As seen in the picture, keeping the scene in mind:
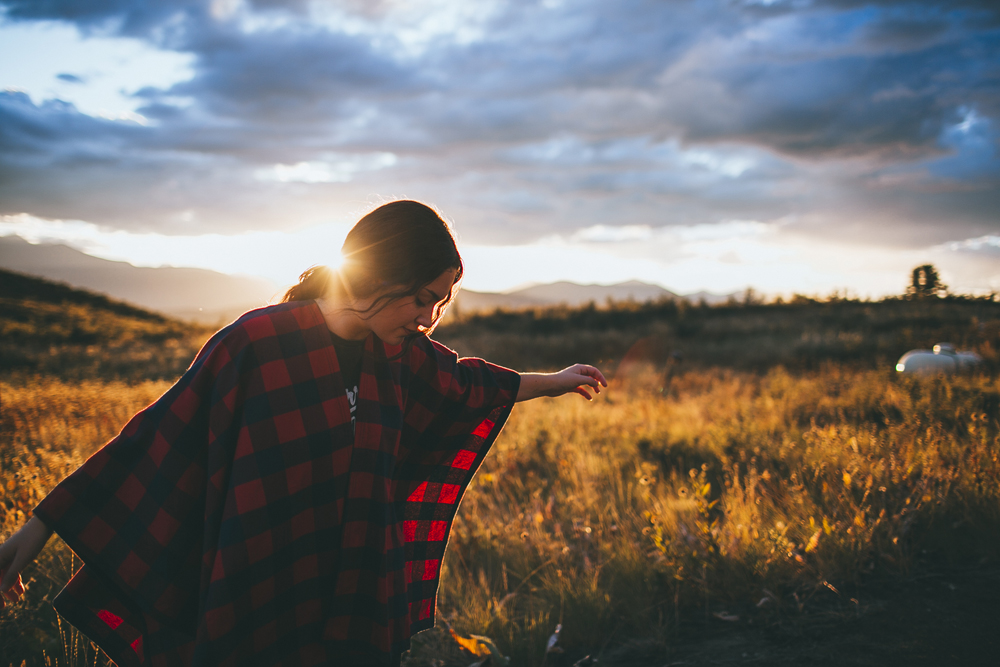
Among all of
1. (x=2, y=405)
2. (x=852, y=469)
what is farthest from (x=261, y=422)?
(x=2, y=405)

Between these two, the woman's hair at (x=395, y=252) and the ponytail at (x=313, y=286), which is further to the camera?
the ponytail at (x=313, y=286)

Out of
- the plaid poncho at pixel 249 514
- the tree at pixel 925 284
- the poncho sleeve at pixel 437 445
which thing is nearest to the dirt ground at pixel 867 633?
the poncho sleeve at pixel 437 445

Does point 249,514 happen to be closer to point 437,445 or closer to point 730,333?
point 437,445

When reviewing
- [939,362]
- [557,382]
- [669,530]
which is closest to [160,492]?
[557,382]

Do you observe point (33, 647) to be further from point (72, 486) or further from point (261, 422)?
point (261, 422)

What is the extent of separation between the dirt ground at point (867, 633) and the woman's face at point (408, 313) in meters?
1.94

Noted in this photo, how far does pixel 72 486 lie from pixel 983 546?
4.39 m

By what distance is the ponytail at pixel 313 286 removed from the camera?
1835 mm

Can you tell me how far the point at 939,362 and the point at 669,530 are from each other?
299 inches

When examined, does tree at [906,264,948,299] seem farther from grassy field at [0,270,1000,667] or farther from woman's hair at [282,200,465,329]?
woman's hair at [282,200,465,329]

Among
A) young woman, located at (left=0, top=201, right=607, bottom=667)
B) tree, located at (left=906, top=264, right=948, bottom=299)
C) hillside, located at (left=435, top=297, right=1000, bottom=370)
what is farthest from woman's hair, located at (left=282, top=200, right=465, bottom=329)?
tree, located at (left=906, top=264, right=948, bottom=299)

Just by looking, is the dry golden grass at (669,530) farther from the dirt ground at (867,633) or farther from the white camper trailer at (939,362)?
the white camper trailer at (939,362)

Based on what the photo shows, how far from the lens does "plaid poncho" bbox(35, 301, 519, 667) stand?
149 centimetres

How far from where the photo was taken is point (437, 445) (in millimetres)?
2309
